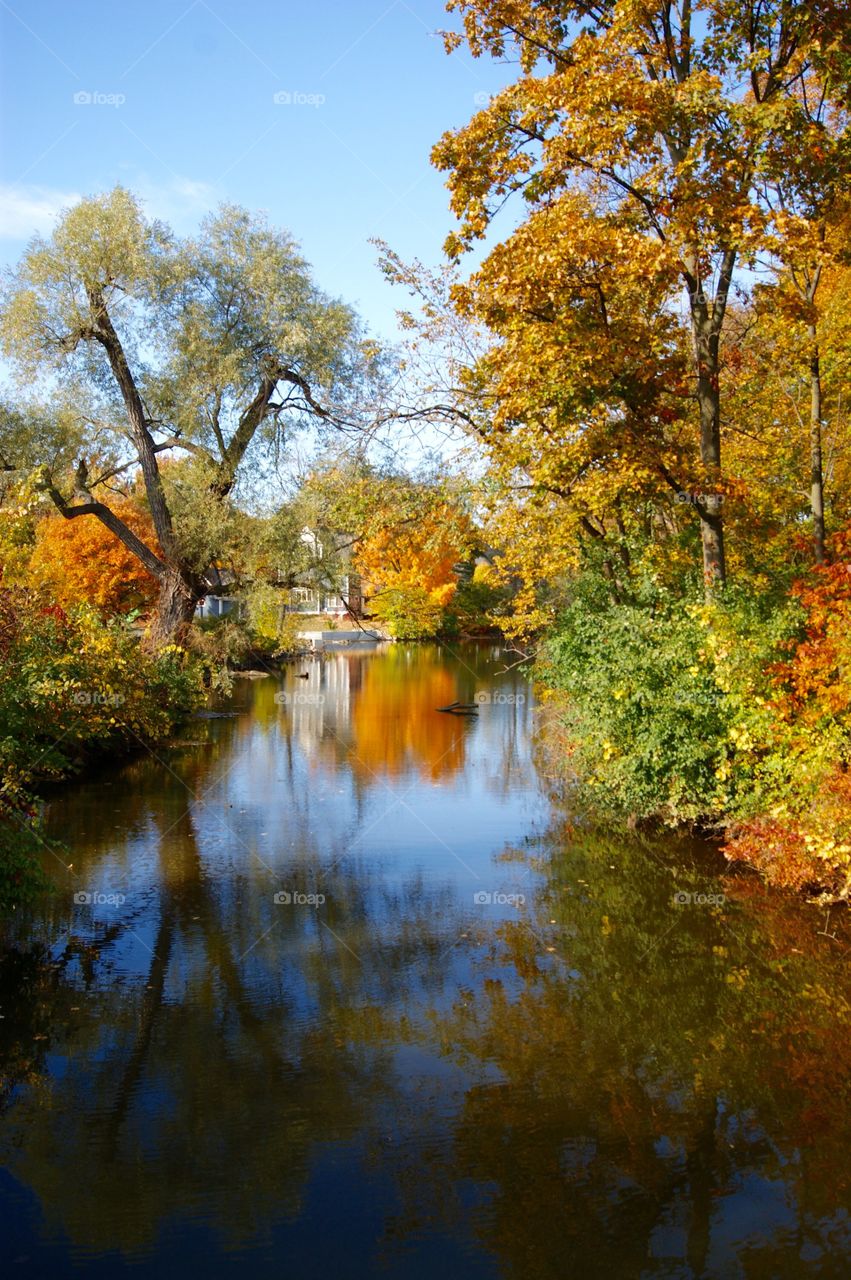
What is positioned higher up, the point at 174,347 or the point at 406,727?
the point at 174,347

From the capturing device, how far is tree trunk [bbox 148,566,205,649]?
2436 cm

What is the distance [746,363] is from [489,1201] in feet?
51.1

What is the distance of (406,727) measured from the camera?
907 inches

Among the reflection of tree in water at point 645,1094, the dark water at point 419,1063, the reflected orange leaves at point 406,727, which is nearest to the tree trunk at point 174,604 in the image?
the reflected orange leaves at point 406,727

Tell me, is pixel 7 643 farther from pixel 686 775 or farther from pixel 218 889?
pixel 686 775

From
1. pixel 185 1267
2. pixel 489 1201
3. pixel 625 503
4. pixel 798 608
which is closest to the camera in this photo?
pixel 185 1267

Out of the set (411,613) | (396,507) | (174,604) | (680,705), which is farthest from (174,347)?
(411,613)

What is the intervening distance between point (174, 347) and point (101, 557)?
1358cm

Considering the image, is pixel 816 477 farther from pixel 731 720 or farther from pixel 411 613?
pixel 411 613

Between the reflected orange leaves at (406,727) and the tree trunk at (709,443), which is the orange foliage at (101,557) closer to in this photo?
the reflected orange leaves at (406,727)

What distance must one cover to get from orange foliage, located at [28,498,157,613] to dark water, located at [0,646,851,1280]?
75.0 ft

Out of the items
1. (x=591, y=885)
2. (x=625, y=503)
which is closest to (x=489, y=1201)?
(x=591, y=885)

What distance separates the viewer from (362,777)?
1698cm

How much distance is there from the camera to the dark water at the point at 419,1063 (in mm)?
4859
